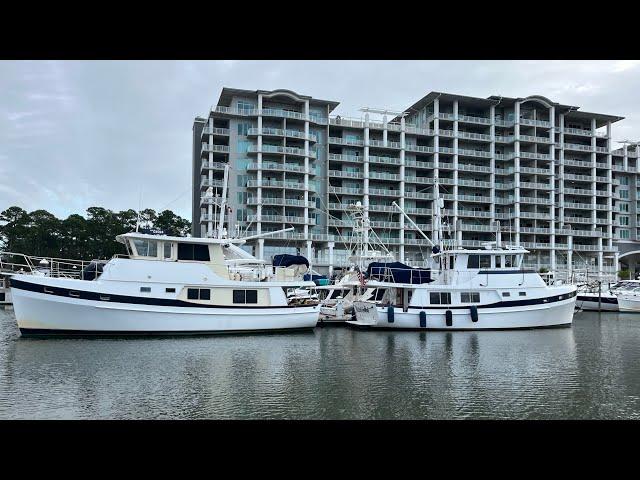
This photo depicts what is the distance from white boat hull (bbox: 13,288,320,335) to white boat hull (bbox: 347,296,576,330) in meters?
5.94

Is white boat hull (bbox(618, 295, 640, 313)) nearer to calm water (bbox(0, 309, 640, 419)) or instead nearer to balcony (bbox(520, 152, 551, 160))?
calm water (bbox(0, 309, 640, 419))

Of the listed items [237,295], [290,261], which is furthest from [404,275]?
[237,295]

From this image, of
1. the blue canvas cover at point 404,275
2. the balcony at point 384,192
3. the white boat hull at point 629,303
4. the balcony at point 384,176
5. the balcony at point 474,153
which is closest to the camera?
the blue canvas cover at point 404,275

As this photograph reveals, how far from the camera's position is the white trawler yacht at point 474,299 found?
92.2ft

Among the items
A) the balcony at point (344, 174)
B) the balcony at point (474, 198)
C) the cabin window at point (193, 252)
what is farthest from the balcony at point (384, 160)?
the cabin window at point (193, 252)

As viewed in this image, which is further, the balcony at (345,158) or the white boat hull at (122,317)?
the balcony at (345,158)

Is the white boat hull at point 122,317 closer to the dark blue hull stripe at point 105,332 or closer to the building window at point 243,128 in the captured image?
the dark blue hull stripe at point 105,332

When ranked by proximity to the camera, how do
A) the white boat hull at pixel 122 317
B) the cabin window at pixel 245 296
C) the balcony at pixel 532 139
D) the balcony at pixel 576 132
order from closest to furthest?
the white boat hull at pixel 122 317
the cabin window at pixel 245 296
the balcony at pixel 532 139
the balcony at pixel 576 132

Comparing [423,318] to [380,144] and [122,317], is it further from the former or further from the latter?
[380,144]

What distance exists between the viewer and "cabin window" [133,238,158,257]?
76.9 feet

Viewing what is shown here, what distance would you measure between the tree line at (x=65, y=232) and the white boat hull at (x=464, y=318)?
120 feet

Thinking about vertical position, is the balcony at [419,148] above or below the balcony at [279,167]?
above

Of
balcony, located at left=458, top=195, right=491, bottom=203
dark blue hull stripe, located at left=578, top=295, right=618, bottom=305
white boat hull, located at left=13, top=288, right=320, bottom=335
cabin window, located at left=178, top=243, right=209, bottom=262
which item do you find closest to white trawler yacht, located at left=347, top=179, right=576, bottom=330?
white boat hull, located at left=13, top=288, right=320, bottom=335
